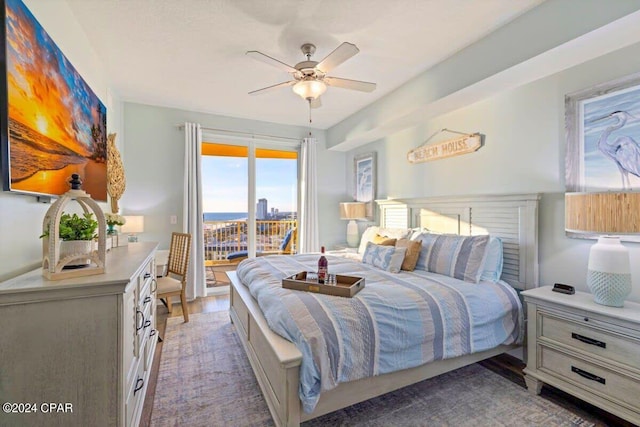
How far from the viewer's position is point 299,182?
17.2 feet

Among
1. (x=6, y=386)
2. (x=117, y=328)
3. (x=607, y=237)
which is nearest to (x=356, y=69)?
(x=607, y=237)

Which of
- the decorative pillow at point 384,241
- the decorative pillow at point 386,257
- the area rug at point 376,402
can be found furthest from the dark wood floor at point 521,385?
the decorative pillow at point 384,241

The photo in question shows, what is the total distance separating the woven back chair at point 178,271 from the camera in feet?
10.6

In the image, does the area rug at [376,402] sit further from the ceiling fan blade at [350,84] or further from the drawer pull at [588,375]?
the ceiling fan blade at [350,84]

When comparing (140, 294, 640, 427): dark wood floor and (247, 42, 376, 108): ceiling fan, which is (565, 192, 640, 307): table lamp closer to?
(140, 294, 640, 427): dark wood floor

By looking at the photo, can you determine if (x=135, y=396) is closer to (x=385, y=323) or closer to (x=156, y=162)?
(x=385, y=323)

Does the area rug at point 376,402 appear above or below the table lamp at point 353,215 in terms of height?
below

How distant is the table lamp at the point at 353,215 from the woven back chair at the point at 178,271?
7.86 feet

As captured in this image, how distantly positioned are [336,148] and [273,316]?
12.7ft

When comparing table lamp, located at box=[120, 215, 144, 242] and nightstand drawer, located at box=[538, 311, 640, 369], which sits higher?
table lamp, located at box=[120, 215, 144, 242]

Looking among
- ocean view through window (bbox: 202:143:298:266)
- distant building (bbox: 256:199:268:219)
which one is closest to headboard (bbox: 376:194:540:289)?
ocean view through window (bbox: 202:143:298:266)

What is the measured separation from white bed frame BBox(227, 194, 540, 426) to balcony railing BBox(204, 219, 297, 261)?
1.64 metres

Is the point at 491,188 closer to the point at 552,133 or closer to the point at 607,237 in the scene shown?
the point at 552,133

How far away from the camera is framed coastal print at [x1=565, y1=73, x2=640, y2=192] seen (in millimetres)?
1969
